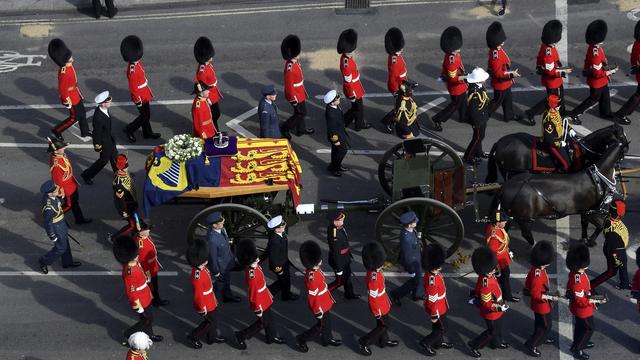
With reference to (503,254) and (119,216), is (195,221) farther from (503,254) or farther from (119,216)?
(503,254)

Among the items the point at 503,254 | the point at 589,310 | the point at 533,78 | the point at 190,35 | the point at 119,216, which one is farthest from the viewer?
the point at 190,35

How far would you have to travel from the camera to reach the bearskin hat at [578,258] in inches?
641

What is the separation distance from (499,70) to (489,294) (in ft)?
22.4

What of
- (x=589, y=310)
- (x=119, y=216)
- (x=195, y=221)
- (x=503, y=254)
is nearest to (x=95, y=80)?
(x=119, y=216)

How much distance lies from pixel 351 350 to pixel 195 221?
3353 mm

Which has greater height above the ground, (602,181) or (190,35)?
(190,35)

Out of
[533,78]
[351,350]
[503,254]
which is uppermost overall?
[533,78]

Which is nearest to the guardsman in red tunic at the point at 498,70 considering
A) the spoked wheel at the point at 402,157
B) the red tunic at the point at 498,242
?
the spoked wheel at the point at 402,157

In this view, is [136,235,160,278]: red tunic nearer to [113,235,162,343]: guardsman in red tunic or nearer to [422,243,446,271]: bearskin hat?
[113,235,162,343]: guardsman in red tunic

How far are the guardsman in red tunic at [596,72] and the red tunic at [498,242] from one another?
546 cm

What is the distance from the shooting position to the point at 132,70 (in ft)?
72.5

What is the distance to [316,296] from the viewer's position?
55.2ft

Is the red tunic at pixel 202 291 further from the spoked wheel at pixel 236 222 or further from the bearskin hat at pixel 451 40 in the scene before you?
the bearskin hat at pixel 451 40

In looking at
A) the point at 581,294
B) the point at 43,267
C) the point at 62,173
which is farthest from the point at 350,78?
the point at 581,294
